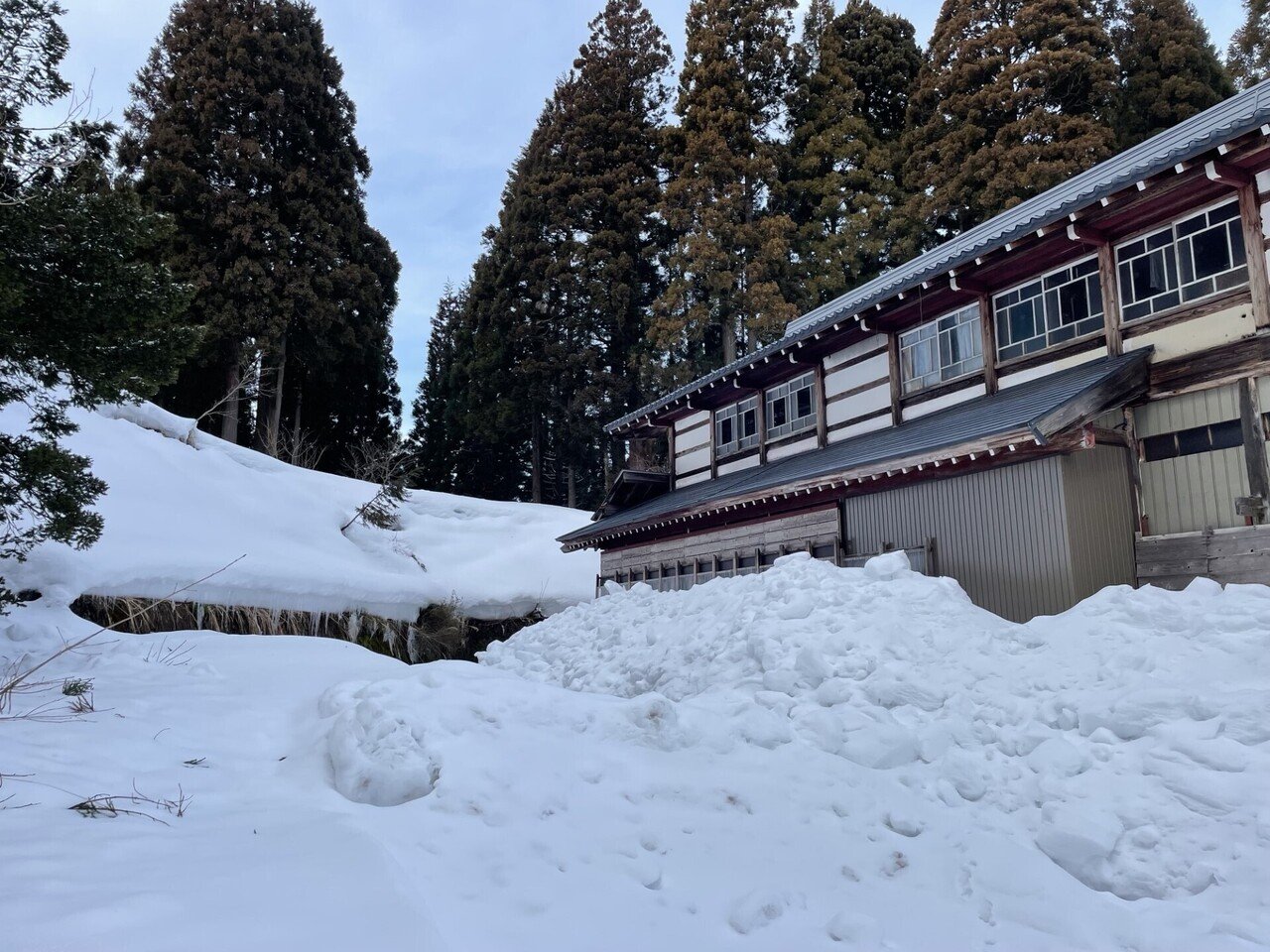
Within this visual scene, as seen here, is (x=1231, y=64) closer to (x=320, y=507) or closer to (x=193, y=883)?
(x=320, y=507)

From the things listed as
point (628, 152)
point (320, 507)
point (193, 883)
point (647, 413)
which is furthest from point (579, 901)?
point (628, 152)

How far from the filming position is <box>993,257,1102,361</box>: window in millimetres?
10578

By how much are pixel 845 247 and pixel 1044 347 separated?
17.1m

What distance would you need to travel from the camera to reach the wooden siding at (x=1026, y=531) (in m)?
9.05

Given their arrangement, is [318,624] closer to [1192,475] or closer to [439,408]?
[1192,475]

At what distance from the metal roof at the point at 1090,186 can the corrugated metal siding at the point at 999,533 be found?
3.35 metres

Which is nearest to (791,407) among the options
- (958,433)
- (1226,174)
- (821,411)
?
(821,411)

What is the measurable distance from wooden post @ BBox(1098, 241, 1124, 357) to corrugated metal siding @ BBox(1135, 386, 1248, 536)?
3.28ft

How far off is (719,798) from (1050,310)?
29.8 ft

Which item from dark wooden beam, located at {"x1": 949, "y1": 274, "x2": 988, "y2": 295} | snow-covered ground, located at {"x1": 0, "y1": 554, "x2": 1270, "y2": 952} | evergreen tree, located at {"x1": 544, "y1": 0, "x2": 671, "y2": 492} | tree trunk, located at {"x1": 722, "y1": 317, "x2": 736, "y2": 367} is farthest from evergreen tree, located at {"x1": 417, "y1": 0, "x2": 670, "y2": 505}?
snow-covered ground, located at {"x1": 0, "y1": 554, "x2": 1270, "y2": 952}

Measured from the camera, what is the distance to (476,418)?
106 feet

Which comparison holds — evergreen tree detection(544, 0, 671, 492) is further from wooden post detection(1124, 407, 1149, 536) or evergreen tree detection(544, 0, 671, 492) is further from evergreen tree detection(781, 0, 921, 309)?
wooden post detection(1124, 407, 1149, 536)

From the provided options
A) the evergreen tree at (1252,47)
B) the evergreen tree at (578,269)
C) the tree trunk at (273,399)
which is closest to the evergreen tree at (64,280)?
the tree trunk at (273,399)

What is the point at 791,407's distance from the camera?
16422mm
